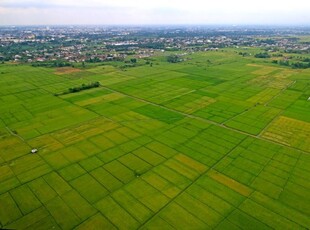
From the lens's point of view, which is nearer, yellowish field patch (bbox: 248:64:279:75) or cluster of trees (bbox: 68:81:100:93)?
cluster of trees (bbox: 68:81:100:93)

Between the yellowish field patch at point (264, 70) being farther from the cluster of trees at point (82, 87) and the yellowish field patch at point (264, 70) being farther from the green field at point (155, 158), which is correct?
the cluster of trees at point (82, 87)

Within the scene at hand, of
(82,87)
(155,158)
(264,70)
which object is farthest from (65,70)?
(264,70)

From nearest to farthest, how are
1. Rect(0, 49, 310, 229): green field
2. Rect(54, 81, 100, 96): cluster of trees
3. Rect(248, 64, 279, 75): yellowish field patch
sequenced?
1. Rect(0, 49, 310, 229): green field
2. Rect(54, 81, 100, 96): cluster of trees
3. Rect(248, 64, 279, 75): yellowish field patch

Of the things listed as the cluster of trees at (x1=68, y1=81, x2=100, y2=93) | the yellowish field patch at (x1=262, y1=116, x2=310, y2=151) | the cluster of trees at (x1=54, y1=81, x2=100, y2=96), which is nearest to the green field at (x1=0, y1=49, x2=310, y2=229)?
the yellowish field patch at (x1=262, y1=116, x2=310, y2=151)

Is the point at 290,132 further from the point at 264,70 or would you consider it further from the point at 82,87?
the point at 264,70

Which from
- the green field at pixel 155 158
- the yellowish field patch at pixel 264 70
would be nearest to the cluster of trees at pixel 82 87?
the green field at pixel 155 158

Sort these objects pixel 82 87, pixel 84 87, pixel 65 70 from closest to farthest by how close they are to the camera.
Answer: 1. pixel 82 87
2. pixel 84 87
3. pixel 65 70

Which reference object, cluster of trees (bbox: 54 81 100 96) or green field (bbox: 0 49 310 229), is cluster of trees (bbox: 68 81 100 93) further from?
green field (bbox: 0 49 310 229)

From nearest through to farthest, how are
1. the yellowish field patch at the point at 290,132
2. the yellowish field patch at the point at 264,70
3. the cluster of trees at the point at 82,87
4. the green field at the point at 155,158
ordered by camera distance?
1. the green field at the point at 155,158
2. the yellowish field patch at the point at 290,132
3. the cluster of trees at the point at 82,87
4. the yellowish field patch at the point at 264,70

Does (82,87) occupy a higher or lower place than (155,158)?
lower
